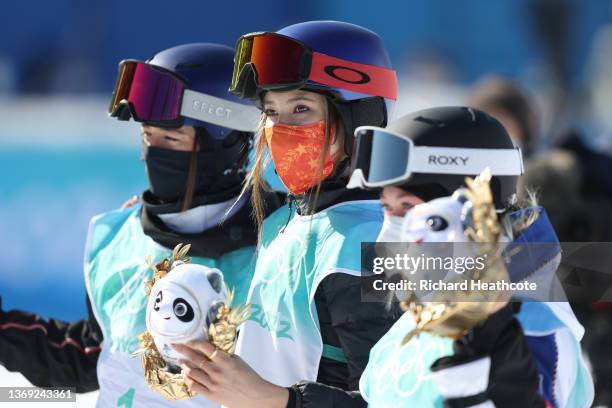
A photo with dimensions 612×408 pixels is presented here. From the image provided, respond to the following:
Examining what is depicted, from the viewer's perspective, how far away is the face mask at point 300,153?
2.88 metres

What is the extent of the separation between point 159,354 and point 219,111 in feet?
4.29

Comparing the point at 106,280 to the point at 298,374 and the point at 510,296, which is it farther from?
the point at 510,296

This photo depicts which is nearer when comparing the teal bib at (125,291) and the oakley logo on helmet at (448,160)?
the oakley logo on helmet at (448,160)

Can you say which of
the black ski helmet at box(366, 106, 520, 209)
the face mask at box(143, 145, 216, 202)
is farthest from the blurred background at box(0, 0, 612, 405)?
the black ski helmet at box(366, 106, 520, 209)

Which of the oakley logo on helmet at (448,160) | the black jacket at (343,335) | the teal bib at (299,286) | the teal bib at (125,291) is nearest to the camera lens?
the oakley logo on helmet at (448,160)

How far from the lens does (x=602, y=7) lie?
18125 mm

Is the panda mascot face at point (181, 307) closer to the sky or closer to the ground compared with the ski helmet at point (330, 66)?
closer to the ground

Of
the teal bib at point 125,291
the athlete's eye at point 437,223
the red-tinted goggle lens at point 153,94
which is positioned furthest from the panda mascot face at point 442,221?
the red-tinted goggle lens at point 153,94

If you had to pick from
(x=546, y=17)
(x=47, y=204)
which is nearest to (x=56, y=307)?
(x=47, y=204)

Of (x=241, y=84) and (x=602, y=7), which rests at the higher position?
(x=241, y=84)

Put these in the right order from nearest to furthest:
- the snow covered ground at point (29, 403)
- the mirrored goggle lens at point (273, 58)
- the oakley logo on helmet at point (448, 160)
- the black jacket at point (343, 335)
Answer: the oakley logo on helmet at point (448, 160) < the black jacket at point (343, 335) < the mirrored goggle lens at point (273, 58) < the snow covered ground at point (29, 403)

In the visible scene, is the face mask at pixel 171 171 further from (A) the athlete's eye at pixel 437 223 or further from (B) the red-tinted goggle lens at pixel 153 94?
(A) the athlete's eye at pixel 437 223

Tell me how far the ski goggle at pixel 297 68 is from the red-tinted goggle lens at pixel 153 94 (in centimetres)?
50

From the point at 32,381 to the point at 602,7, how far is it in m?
16.0
